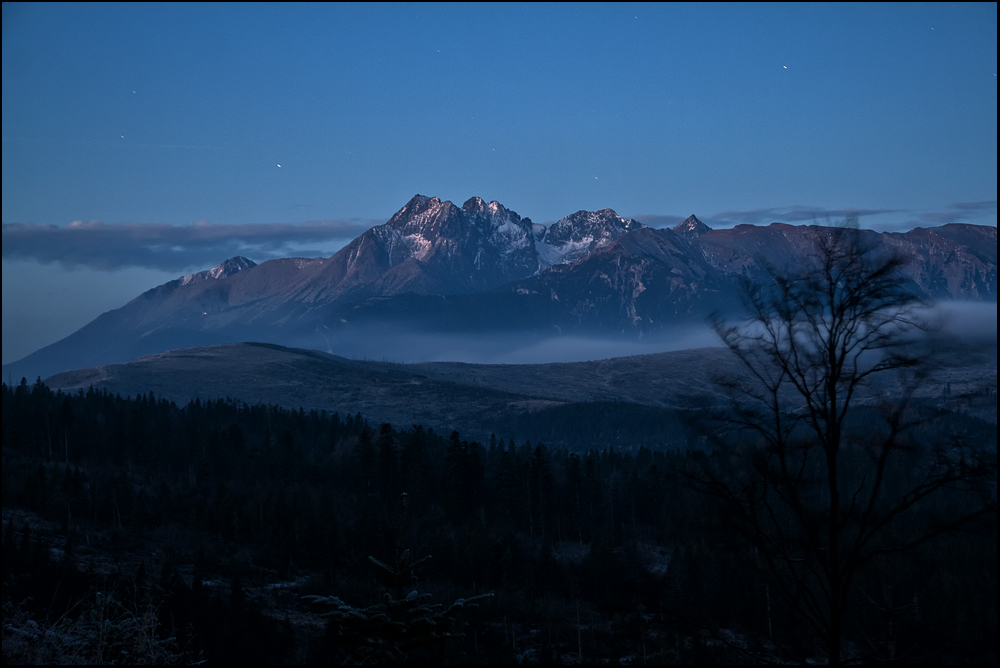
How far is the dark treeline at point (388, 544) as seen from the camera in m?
60.1

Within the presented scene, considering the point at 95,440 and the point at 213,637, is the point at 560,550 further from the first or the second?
the point at 95,440

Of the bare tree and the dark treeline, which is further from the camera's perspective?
the dark treeline

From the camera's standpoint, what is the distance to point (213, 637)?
5188 cm

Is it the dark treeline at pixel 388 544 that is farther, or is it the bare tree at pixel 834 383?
the dark treeline at pixel 388 544

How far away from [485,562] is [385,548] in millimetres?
11513

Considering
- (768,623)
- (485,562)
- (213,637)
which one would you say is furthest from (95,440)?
(768,623)

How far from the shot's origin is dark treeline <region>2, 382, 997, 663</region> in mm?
60125

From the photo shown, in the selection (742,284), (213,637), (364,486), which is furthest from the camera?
(364,486)

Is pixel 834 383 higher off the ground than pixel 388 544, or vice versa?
pixel 834 383

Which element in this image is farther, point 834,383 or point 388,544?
point 388,544

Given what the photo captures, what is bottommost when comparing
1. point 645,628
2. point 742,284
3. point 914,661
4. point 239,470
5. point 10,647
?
point 645,628

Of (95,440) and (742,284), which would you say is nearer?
(742,284)

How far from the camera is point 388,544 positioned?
3398 inches

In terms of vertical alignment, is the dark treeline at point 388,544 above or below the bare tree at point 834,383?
below
